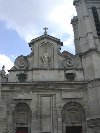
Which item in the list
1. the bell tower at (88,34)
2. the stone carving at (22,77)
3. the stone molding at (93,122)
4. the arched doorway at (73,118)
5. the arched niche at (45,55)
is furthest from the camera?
the arched niche at (45,55)

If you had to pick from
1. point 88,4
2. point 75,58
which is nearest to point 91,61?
point 75,58

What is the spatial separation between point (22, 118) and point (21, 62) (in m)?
4.77

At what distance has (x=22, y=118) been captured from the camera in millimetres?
20219

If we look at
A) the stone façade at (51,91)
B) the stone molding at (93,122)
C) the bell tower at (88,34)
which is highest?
the bell tower at (88,34)

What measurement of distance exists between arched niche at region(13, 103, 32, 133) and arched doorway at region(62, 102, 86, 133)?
2633mm

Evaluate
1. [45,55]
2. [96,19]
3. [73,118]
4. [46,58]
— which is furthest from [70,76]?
[96,19]

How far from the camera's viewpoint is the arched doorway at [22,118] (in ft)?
65.1

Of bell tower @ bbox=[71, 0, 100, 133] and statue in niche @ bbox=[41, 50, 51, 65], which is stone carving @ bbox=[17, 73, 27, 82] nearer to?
statue in niche @ bbox=[41, 50, 51, 65]

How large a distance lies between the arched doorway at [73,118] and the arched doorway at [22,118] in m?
2.65

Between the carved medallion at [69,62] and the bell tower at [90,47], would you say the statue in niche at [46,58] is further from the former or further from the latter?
the bell tower at [90,47]

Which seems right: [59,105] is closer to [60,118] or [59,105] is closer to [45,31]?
[60,118]

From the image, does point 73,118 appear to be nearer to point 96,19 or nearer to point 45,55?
point 45,55

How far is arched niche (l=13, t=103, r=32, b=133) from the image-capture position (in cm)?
1984

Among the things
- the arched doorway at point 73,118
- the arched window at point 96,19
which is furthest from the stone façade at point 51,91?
the arched window at point 96,19
